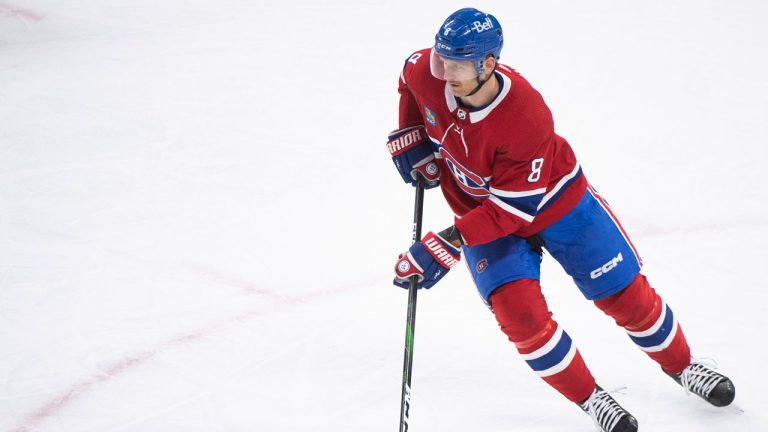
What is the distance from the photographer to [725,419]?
2980mm

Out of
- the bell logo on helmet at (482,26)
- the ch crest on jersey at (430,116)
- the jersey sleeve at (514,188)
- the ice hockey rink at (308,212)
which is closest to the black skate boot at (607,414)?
the ice hockey rink at (308,212)

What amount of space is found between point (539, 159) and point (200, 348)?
5.37 ft

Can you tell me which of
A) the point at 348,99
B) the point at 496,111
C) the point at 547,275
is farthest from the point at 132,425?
the point at 348,99

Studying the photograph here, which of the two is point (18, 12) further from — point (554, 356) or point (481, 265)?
point (554, 356)

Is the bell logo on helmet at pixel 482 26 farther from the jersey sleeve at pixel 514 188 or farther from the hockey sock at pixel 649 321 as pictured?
the hockey sock at pixel 649 321

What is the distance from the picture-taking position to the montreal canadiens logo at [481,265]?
2.79 m

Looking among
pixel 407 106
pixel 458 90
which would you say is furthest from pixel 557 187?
pixel 407 106

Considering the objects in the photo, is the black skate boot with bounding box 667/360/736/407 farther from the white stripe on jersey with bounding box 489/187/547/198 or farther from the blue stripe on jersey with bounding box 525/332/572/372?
the white stripe on jersey with bounding box 489/187/547/198

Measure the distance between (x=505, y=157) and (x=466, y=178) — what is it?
0.84ft

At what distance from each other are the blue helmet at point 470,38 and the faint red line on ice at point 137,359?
1.57m

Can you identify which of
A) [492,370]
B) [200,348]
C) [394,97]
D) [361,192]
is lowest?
[492,370]

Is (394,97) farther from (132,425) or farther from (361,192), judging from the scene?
(132,425)

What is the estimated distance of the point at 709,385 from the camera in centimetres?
294

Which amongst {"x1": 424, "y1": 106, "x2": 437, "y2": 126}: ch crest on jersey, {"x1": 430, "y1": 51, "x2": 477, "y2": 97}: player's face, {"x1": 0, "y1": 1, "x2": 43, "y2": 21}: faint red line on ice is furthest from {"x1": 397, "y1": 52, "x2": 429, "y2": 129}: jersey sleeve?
{"x1": 0, "y1": 1, "x2": 43, "y2": 21}: faint red line on ice
